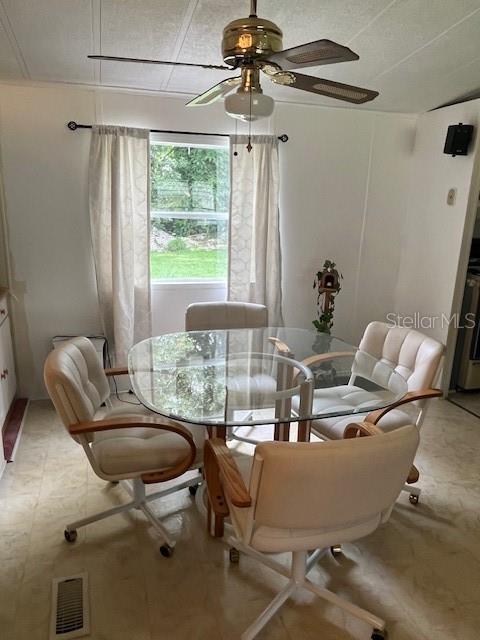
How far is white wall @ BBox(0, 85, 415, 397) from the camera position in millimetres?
3273

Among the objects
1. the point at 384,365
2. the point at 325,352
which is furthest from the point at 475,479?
the point at 325,352

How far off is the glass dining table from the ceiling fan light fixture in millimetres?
1189

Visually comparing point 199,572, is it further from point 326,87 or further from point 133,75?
point 133,75

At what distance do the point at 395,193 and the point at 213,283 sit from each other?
1.81 metres

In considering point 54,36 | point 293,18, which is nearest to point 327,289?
point 293,18

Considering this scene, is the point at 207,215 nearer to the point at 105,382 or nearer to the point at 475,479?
the point at 105,382

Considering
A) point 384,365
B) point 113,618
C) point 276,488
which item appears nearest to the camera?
point 276,488

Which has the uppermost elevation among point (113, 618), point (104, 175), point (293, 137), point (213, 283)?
point (293, 137)

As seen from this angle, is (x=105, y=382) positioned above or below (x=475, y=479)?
above

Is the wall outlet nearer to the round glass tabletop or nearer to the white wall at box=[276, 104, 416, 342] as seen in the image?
the white wall at box=[276, 104, 416, 342]

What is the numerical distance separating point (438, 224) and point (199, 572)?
3159mm

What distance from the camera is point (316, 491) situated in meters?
1.31

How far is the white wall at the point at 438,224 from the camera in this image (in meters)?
3.48

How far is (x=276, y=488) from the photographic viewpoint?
1295 mm
